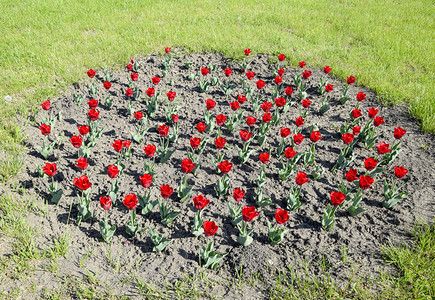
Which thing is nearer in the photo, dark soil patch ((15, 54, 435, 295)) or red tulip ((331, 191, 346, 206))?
dark soil patch ((15, 54, 435, 295))

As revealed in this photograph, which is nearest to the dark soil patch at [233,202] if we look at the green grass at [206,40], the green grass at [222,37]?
the green grass at [206,40]

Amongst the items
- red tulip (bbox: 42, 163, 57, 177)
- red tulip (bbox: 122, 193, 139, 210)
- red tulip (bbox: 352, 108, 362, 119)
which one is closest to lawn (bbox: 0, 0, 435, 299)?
red tulip (bbox: 42, 163, 57, 177)

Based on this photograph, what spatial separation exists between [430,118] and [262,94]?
7.67ft

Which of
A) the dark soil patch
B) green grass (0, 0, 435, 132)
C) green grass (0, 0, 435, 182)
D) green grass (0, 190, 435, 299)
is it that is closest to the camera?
green grass (0, 190, 435, 299)

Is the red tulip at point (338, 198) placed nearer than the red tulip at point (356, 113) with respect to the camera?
Yes

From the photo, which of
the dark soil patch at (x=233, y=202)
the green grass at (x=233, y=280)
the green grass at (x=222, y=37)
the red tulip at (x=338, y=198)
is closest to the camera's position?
the green grass at (x=233, y=280)

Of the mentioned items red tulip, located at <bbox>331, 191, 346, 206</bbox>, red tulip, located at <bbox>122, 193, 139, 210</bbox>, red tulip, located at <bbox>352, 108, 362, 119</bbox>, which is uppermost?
red tulip, located at <bbox>122, 193, 139, 210</bbox>

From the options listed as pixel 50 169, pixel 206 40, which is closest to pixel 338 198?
pixel 50 169

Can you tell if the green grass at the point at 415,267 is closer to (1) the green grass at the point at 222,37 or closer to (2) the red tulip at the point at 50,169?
(1) the green grass at the point at 222,37

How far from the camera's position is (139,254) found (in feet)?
9.23

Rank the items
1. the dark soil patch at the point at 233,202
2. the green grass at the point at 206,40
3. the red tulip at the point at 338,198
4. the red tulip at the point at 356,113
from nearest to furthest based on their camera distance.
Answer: the dark soil patch at the point at 233,202 → the red tulip at the point at 338,198 → the red tulip at the point at 356,113 → the green grass at the point at 206,40

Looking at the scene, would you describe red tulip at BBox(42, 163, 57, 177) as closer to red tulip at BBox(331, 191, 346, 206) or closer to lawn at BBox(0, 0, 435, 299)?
lawn at BBox(0, 0, 435, 299)

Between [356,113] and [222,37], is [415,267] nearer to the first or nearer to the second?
[356,113]

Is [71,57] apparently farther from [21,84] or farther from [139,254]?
[139,254]
